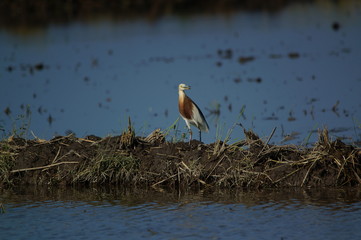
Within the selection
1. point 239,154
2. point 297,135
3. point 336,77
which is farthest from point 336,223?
point 336,77

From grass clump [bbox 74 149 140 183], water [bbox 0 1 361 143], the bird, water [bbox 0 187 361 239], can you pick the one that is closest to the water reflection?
water [bbox 0 187 361 239]

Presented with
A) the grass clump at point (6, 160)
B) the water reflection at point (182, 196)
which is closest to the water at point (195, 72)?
the grass clump at point (6, 160)

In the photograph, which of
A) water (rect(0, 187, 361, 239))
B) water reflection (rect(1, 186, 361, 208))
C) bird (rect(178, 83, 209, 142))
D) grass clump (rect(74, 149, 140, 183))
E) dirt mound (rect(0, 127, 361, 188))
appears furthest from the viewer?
bird (rect(178, 83, 209, 142))

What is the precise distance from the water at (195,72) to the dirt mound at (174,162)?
519mm

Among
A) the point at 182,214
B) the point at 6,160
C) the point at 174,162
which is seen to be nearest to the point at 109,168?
the point at 174,162

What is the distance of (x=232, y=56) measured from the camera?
2244 cm

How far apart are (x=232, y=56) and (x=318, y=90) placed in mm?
6217

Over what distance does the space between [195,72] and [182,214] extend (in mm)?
11852

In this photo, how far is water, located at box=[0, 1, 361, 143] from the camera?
14273 mm

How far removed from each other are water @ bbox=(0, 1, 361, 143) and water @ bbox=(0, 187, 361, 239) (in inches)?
54.4

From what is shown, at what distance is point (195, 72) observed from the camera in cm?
1998

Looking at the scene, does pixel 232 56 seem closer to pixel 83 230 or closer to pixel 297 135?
pixel 297 135

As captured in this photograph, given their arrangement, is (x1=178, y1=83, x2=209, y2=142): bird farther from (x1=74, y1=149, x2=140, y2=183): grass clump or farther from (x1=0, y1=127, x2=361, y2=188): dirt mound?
(x1=74, y1=149, x2=140, y2=183): grass clump

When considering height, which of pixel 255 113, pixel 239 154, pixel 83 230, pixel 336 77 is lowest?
pixel 83 230
